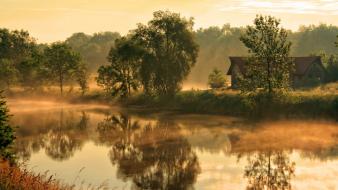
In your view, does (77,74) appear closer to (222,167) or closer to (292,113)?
(292,113)

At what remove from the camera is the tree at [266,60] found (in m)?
54.2

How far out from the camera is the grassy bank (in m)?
52.1

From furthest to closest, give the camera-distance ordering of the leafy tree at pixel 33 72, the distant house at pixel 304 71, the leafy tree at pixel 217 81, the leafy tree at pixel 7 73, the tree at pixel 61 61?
the leafy tree at pixel 7 73
the leafy tree at pixel 33 72
the tree at pixel 61 61
the leafy tree at pixel 217 81
the distant house at pixel 304 71

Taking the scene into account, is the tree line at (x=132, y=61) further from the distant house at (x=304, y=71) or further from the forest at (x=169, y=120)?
the distant house at (x=304, y=71)

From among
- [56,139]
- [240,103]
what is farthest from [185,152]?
[240,103]

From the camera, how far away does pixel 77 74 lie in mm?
95438

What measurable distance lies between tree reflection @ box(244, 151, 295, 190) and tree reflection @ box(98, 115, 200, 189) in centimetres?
359

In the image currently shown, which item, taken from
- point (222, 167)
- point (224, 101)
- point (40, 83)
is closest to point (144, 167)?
point (222, 167)

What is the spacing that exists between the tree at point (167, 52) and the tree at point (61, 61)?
85.6 feet

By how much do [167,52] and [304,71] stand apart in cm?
2359

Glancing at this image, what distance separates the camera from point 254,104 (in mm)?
56375

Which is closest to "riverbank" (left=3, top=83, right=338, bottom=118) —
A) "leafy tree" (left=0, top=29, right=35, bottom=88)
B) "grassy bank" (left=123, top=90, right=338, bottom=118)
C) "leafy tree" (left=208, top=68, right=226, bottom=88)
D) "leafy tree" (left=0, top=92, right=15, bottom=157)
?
"grassy bank" (left=123, top=90, right=338, bottom=118)

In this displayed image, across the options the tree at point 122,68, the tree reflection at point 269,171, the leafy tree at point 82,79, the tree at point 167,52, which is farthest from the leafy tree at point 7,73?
the tree reflection at point 269,171

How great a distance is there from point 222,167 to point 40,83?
268ft
